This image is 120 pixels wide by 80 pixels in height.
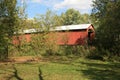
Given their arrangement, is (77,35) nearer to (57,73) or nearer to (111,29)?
(111,29)

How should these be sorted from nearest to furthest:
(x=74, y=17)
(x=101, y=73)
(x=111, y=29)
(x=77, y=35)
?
(x=101, y=73), (x=111, y=29), (x=77, y=35), (x=74, y=17)

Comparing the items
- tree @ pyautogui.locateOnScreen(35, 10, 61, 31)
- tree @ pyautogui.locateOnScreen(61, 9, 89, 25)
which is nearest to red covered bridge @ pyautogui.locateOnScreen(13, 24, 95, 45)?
tree @ pyautogui.locateOnScreen(35, 10, 61, 31)

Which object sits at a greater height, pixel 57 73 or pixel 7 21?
pixel 7 21

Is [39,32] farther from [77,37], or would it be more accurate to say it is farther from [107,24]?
[77,37]

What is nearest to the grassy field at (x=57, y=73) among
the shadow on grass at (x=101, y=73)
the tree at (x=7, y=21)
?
the shadow on grass at (x=101, y=73)

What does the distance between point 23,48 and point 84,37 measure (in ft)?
59.4

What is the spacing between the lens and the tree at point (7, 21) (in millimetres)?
20000

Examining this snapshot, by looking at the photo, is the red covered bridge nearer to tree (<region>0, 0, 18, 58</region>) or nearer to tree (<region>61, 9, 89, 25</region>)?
tree (<region>0, 0, 18, 58</region>)

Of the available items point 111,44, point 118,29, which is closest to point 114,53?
point 111,44

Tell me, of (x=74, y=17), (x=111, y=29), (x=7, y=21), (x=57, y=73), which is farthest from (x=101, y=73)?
(x=74, y=17)

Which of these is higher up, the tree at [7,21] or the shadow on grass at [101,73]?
the tree at [7,21]

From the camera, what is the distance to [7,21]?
820 inches

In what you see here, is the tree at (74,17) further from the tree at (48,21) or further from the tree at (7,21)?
the tree at (7,21)

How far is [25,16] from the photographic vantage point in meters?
22.7
